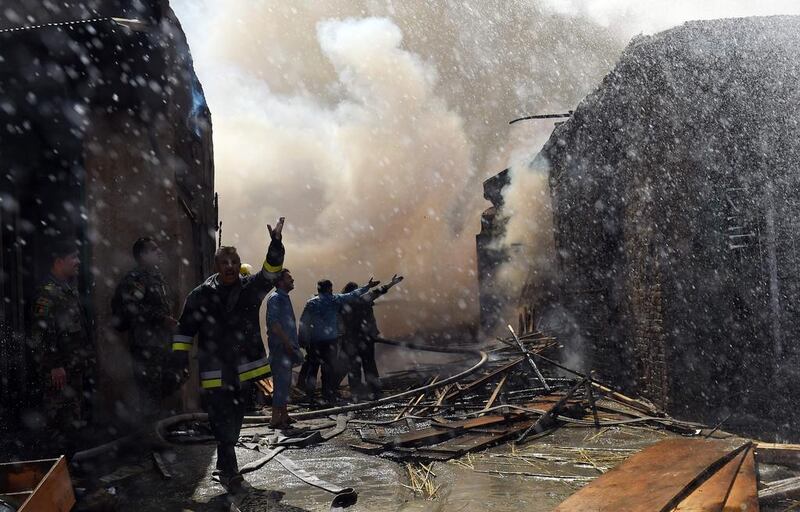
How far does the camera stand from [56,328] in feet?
14.7

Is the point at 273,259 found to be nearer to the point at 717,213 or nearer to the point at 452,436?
the point at 452,436

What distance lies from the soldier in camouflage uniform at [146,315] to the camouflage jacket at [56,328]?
890 millimetres

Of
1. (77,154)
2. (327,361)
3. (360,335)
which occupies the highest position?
(77,154)

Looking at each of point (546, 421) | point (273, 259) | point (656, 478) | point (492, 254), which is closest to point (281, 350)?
point (273, 259)

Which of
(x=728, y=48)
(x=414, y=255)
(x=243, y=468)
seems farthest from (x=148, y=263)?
(x=414, y=255)

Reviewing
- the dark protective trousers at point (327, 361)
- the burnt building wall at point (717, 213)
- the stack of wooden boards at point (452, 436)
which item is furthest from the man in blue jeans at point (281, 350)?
the burnt building wall at point (717, 213)

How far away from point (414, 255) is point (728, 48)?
810 inches

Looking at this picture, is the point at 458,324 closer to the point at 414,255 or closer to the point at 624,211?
the point at 414,255

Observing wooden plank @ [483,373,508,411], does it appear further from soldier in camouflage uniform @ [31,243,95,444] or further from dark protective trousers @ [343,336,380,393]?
soldier in camouflage uniform @ [31,243,95,444]

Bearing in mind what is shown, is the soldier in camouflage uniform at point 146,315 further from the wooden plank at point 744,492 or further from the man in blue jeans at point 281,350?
the wooden plank at point 744,492

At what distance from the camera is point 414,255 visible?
28.5 m

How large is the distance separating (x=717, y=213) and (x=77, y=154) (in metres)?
8.35

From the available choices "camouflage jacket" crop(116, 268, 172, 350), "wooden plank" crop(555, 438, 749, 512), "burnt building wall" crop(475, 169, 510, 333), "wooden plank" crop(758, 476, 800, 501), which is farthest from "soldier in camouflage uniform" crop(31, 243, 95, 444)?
"burnt building wall" crop(475, 169, 510, 333)

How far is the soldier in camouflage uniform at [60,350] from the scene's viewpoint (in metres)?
4.43
